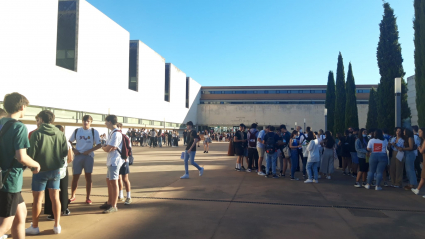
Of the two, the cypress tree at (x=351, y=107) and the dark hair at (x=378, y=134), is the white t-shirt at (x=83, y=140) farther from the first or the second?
the cypress tree at (x=351, y=107)

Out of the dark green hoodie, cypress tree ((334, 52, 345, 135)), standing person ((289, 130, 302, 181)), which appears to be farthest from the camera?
cypress tree ((334, 52, 345, 135))

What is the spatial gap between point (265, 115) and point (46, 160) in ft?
143

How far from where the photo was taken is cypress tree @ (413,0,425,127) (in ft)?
35.4

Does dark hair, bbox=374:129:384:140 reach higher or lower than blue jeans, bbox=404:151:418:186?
higher

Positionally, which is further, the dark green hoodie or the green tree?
the green tree

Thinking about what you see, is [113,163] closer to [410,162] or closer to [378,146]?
[378,146]

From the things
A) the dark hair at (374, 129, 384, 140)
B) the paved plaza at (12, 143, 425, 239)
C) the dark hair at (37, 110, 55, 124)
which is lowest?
the paved plaza at (12, 143, 425, 239)

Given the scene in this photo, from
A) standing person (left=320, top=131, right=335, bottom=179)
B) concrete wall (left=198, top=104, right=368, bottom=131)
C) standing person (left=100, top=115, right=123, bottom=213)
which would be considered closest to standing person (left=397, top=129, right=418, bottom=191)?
standing person (left=320, top=131, right=335, bottom=179)

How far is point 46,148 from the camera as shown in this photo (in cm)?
386

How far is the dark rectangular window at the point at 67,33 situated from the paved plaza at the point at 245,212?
15.7 m

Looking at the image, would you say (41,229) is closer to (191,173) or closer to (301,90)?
(191,173)

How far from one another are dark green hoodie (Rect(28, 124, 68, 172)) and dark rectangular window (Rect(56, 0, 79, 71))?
17.9 meters

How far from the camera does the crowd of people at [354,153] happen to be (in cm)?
728

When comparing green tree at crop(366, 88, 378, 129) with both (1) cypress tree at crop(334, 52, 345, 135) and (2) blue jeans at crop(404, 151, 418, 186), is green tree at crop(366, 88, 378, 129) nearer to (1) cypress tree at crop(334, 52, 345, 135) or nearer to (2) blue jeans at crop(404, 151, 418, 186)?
(1) cypress tree at crop(334, 52, 345, 135)
